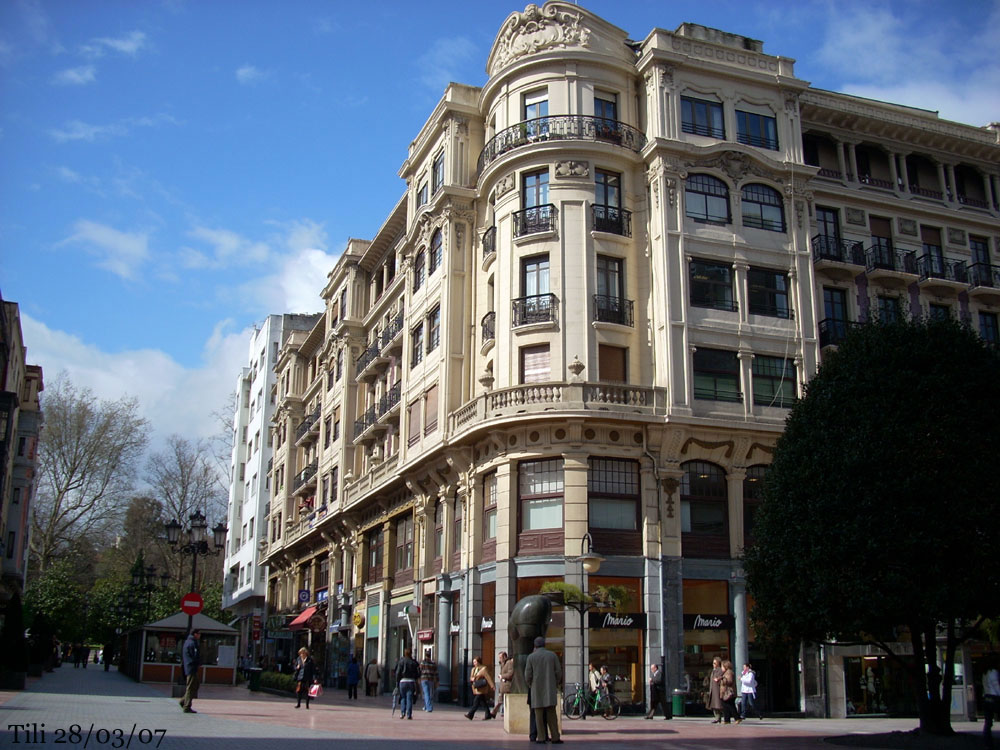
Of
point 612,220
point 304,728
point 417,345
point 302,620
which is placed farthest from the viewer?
point 302,620

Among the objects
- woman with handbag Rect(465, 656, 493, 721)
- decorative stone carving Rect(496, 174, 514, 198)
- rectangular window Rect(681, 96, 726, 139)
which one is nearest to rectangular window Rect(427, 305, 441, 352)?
decorative stone carving Rect(496, 174, 514, 198)

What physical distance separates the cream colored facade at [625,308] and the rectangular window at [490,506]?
0.51ft

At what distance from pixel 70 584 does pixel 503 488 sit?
4460 cm

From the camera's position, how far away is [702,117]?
33.5m

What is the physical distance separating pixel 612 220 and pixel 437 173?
388 inches

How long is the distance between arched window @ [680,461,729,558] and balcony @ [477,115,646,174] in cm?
1104

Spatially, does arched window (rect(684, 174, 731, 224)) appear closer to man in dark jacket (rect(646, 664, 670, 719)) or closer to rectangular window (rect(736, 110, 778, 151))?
rectangular window (rect(736, 110, 778, 151))

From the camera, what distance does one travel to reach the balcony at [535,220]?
104 feet

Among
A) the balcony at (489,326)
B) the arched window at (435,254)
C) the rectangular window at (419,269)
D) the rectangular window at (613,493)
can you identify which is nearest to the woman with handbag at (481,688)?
the rectangular window at (613,493)

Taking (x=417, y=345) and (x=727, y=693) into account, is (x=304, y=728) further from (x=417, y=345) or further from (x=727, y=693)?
(x=417, y=345)

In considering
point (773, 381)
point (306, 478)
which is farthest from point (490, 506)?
point (306, 478)

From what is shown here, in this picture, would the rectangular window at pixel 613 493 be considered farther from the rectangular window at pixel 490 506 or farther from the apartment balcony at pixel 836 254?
the apartment balcony at pixel 836 254

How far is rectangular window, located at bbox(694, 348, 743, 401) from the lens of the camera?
1214 inches

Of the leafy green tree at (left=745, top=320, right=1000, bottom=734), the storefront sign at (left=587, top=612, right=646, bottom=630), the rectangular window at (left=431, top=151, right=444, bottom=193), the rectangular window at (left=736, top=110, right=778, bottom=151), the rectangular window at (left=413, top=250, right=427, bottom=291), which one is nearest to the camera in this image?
the leafy green tree at (left=745, top=320, right=1000, bottom=734)
